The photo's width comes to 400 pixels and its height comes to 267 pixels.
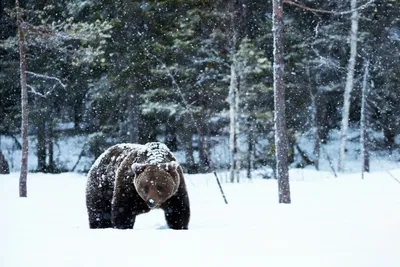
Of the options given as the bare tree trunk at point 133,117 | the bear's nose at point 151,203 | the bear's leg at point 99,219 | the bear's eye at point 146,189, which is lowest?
the bear's leg at point 99,219

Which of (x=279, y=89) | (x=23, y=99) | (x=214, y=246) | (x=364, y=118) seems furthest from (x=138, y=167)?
(x=364, y=118)

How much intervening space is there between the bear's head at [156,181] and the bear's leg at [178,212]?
322mm

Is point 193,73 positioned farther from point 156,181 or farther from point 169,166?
point 156,181

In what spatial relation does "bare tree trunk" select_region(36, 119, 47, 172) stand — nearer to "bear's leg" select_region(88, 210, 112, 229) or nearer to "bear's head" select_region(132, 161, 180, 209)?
"bear's leg" select_region(88, 210, 112, 229)

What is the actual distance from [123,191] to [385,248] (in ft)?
12.3

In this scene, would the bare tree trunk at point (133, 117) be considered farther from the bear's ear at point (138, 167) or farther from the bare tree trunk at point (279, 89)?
the bear's ear at point (138, 167)

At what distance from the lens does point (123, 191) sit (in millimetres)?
7445

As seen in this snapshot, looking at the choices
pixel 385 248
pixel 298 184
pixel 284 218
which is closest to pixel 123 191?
pixel 284 218

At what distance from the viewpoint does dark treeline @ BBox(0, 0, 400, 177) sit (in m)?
20.6

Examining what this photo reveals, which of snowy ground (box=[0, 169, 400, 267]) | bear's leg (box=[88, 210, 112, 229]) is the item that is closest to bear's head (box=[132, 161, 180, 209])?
snowy ground (box=[0, 169, 400, 267])

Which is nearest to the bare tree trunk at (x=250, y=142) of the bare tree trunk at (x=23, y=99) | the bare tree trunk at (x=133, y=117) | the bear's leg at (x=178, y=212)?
the bare tree trunk at (x=133, y=117)

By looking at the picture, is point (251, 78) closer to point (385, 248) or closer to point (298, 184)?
point (298, 184)

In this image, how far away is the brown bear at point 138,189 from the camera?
704 cm

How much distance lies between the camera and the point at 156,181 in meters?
6.98
